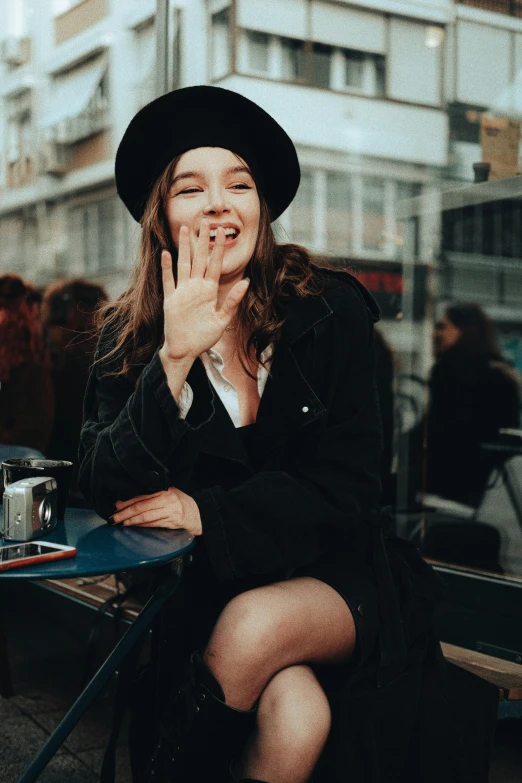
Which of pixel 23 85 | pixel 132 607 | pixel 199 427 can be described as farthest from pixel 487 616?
pixel 23 85

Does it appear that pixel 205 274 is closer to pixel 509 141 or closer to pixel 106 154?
pixel 509 141

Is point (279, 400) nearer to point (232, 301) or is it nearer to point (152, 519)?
point (232, 301)

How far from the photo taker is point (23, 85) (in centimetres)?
495

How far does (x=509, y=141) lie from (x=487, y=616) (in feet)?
5.71

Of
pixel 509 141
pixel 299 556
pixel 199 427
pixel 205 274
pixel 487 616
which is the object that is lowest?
pixel 487 616

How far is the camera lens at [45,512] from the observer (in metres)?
1.83

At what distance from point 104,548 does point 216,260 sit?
0.63m

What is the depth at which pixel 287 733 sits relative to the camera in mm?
1678

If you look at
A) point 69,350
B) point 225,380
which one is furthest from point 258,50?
point 225,380

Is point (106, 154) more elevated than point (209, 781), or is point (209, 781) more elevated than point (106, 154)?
point (106, 154)

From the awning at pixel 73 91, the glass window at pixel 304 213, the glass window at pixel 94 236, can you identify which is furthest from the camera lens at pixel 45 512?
the awning at pixel 73 91

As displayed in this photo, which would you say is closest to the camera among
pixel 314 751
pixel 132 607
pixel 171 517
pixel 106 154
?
pixel 314 751

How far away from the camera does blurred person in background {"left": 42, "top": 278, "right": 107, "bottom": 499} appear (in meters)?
4.15

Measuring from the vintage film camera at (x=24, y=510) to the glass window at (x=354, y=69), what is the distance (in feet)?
8.69
